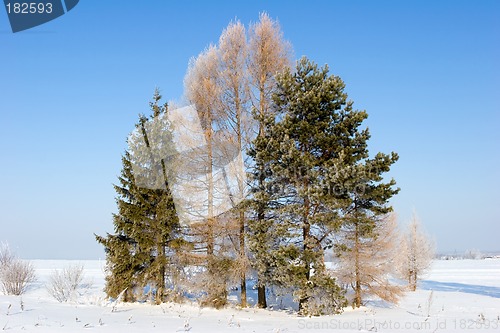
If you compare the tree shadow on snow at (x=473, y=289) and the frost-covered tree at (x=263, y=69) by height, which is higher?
the frost-covered tree at (x=263, y=69)

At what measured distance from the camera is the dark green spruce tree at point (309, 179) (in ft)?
41.2

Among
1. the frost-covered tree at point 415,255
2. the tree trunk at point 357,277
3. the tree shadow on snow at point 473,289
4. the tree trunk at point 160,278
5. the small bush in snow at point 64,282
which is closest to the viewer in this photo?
the tree trunk at point 357,277

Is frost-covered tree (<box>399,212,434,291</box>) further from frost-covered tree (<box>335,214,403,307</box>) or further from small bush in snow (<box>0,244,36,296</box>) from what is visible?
small bush in snow (<box>0,244,36,296</box>)

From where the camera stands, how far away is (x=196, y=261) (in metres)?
15.7

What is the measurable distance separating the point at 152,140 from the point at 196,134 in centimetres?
204

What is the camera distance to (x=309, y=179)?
1340 cm

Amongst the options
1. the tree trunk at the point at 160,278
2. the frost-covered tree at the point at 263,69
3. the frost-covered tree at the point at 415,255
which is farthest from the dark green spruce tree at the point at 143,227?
the frost-covered tree at the point at 415,255

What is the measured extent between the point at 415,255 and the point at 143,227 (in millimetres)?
27217

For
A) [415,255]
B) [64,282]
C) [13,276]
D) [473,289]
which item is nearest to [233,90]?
[64,282]

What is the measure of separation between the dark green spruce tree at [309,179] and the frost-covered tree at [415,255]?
23.0 meters

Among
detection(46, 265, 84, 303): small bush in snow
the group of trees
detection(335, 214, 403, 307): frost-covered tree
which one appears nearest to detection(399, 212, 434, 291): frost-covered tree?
the group of trees

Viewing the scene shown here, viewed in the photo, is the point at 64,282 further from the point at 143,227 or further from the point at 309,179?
the point at 309,179

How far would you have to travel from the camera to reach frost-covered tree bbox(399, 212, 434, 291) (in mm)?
33781

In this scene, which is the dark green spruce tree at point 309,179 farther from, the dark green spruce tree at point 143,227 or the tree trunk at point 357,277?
the dark green spruce tree at point 143,227
